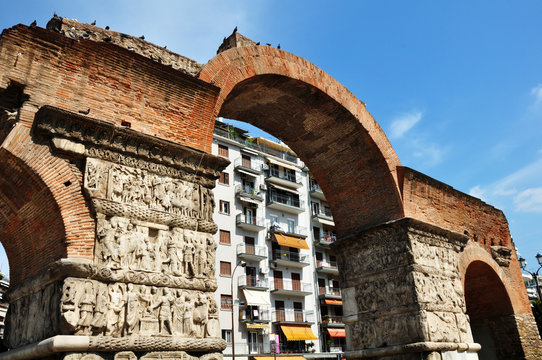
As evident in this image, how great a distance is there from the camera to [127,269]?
197 inches

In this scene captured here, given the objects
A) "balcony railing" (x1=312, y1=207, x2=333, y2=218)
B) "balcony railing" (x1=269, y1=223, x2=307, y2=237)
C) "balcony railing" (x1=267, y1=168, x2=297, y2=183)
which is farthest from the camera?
"balcony railing" (x1=312, y1=207, x2=333, y2=218)

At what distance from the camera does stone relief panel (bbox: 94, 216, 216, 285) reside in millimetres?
4965

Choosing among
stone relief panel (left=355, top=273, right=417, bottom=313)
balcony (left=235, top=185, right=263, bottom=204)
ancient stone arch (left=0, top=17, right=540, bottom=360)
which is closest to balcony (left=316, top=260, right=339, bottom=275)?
balcony (left=235, top=185, right=263, bottom=204)

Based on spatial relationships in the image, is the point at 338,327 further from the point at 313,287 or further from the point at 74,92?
the point at 74,92

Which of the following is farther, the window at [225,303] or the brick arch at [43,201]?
the window at [225,303]

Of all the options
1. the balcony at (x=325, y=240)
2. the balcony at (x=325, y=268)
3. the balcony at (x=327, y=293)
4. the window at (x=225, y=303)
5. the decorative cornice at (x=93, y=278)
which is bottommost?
the decorative cornice at (x=93, y=278)

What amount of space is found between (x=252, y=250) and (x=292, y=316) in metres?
3.64

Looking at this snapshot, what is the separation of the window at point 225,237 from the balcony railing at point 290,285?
3104 mm

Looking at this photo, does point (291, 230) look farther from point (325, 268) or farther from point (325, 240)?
Result: point (325, 268)

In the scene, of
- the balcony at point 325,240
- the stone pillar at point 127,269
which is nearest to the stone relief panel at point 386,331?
the stone pillar at point 127,269

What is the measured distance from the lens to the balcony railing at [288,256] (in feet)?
75.4

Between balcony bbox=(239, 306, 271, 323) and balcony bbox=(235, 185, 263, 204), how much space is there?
4938 mm

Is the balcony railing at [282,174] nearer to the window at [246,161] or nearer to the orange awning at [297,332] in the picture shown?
the window at [246,161]

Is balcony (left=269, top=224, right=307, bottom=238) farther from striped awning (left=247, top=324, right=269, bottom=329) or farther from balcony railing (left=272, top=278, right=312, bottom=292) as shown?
striped awning (left=247, top=324, right=269, bottom=329)
